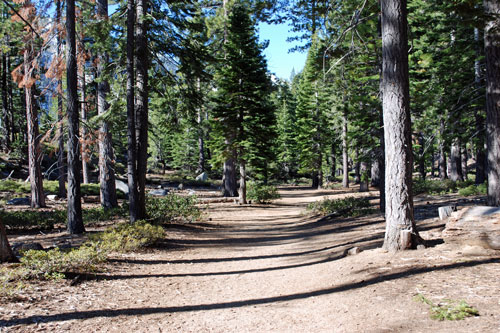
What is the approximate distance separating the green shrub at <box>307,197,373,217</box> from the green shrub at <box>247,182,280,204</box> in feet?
16.2

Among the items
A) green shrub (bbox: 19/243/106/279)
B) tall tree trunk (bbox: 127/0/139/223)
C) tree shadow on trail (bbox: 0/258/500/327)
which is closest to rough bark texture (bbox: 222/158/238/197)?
tall tree trunk (bbox: 127/0/139/223)

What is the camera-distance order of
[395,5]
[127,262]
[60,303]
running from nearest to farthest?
[60,303] < [395,5] < [127,262]

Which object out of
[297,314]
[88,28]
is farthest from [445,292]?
[88,28]

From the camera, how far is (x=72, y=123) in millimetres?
9484

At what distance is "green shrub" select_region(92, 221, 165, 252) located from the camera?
25.3 feet

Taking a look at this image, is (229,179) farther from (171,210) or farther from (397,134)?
(397,134)

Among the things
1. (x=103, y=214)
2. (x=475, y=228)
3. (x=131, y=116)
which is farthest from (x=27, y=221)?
(x=475, y=228)

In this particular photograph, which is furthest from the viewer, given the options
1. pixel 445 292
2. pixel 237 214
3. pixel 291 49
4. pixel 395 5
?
pixel 237 214

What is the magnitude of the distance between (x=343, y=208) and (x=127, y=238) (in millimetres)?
9622

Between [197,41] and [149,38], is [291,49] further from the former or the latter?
[149,38]

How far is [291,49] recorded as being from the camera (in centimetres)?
1319

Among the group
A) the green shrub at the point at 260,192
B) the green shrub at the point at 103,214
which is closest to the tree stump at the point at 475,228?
the green shrub at the point at 103,214

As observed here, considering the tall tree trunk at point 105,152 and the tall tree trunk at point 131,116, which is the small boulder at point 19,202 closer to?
the tall tree trunk at point 105,152

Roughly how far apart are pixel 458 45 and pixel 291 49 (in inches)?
330
